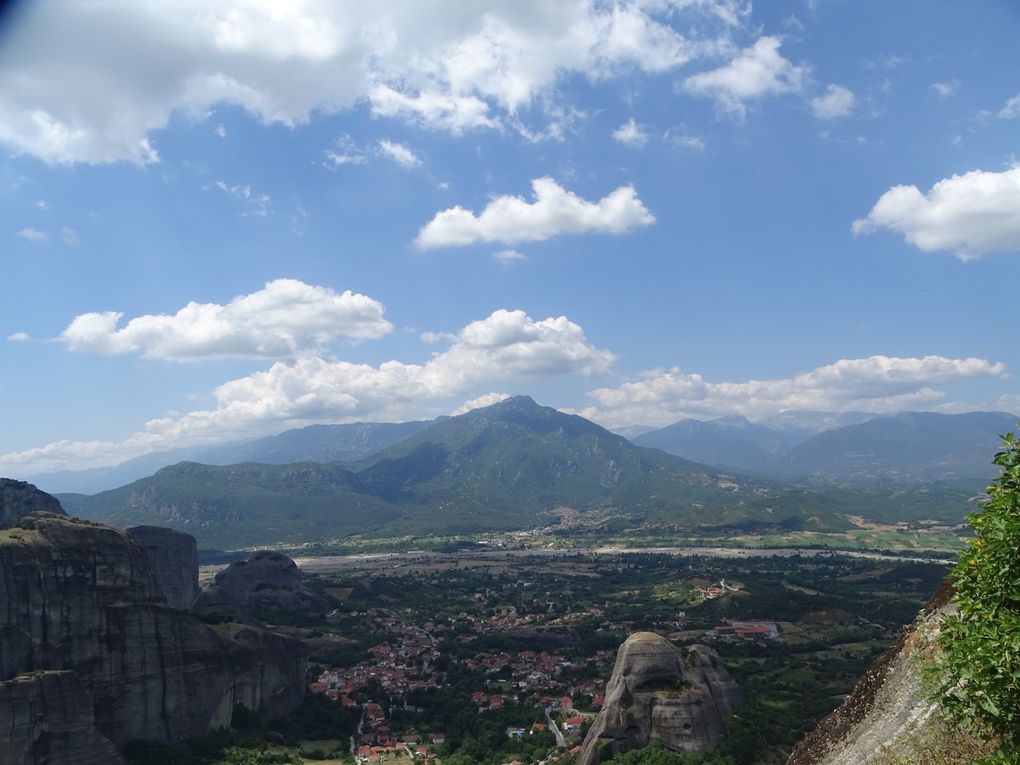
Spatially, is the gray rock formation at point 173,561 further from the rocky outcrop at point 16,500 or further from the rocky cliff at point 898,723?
the rocky cliff at point 898,723

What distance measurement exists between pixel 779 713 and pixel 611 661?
34368 mm

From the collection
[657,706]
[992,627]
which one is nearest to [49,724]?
[657,706]

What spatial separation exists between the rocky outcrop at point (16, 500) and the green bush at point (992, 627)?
265 feet

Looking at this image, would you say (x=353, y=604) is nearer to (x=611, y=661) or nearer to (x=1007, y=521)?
(x=611, y=661)

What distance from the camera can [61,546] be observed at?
4100 centimetres

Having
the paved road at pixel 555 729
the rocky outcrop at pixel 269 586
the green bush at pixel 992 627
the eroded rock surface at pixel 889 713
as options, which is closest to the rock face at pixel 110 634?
the paved road at pixel 555 729

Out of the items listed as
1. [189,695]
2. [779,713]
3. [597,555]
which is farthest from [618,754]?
[597,555]

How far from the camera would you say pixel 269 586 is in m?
107

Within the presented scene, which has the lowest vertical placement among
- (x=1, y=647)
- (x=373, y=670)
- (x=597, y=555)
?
(x=597, y=555)

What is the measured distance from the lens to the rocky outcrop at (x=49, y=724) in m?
30.9

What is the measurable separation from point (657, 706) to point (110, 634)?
3187 cm

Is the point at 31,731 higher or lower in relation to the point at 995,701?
lower

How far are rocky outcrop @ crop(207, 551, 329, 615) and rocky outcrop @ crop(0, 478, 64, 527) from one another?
33908mm

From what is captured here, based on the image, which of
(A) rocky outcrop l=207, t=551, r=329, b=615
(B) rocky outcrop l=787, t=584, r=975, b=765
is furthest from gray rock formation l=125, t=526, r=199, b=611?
(B) rocky outcrop l=787, t=584, r=975, b=765
